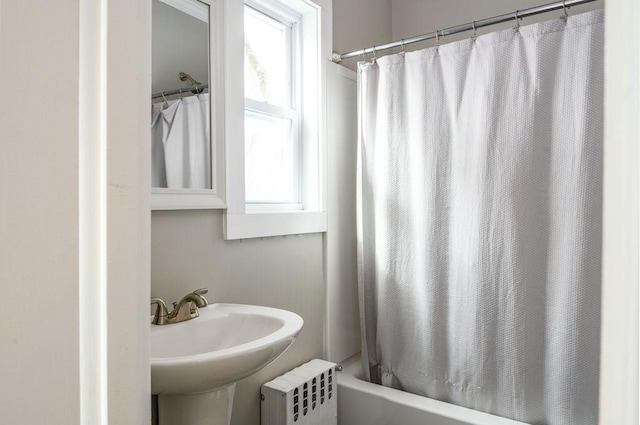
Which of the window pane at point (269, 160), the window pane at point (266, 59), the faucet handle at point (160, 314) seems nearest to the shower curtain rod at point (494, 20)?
the window pane at point (266, 59)

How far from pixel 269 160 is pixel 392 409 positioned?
1.12 metres

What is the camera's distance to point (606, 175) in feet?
0.91

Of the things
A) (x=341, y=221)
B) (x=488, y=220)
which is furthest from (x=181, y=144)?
(x=488, y=220)

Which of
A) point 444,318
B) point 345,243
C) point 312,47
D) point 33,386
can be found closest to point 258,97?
point 312,47

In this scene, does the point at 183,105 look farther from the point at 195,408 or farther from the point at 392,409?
the point at 392,409

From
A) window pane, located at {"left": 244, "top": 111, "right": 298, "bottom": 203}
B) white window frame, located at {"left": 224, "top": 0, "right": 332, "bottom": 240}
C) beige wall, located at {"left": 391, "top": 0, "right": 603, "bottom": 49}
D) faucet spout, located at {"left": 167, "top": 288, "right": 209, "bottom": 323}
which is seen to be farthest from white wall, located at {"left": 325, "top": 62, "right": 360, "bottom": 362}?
faucet spout, located at {"left": 167, "top": 288, "right": 209, "bottom": 323}

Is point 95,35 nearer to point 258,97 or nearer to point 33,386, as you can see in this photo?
point 33,386

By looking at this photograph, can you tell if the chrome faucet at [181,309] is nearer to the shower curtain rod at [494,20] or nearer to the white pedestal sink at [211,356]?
the white pedestal sink at [211,356]

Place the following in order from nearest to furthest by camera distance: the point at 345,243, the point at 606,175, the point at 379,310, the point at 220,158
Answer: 1. the point at 606,175
2. the point at 220,158
3. the point at 379,310
4. the point at 345,243

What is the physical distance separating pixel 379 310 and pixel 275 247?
564 mm

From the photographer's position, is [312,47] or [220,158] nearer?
[220,158]

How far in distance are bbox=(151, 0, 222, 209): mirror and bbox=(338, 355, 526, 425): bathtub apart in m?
0.98

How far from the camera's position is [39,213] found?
0.33 meters

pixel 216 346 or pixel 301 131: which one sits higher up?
pixel 301 131
